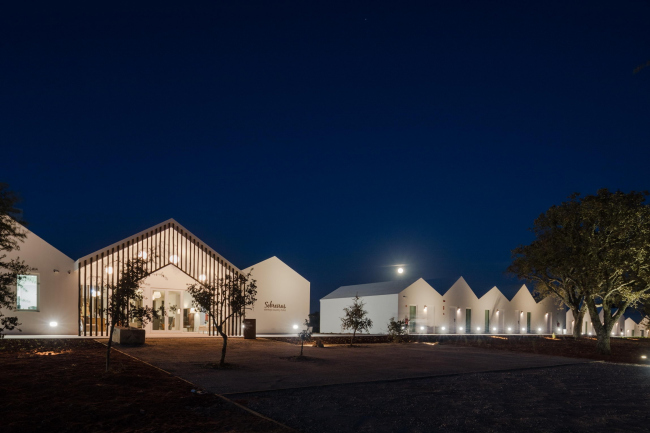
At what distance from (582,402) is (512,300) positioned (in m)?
33.3

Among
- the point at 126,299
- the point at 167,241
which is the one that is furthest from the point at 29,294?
the point at 126,299

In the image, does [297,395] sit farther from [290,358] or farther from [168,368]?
[290,358]

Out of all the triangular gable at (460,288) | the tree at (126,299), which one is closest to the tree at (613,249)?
the triangular gable at (460,288)

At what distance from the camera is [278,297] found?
25.8 meters

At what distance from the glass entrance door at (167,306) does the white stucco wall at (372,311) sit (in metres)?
10.8

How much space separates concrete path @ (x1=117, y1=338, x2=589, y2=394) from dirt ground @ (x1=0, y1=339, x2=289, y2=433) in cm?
80

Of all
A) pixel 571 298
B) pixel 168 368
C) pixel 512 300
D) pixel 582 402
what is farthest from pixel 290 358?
pixel 512 300

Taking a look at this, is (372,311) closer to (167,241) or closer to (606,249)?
(167,241)

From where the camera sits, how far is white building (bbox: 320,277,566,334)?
33.2 m

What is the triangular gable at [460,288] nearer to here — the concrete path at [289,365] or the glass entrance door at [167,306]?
the concrete path at [289,365]

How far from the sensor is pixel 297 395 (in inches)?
335

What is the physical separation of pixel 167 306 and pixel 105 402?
1704cm

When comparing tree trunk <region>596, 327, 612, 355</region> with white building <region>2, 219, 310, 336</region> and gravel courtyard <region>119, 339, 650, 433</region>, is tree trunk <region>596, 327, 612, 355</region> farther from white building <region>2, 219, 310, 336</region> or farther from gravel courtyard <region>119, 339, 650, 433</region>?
white building <region>2, 219, 310, 336</region>

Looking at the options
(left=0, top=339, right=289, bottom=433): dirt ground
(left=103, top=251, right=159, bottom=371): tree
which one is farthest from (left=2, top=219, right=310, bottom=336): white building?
(left=0, top=339, right=289, bottom=433): dirt ground
